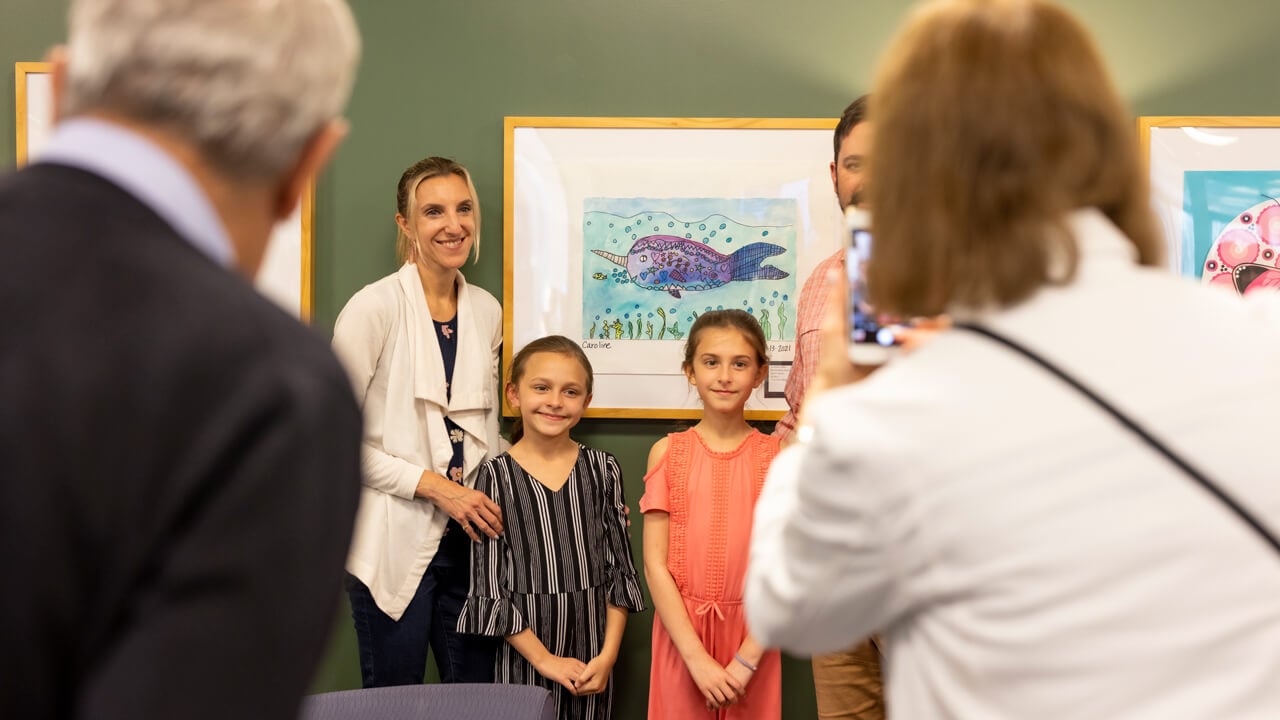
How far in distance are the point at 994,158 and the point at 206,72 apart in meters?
0.62

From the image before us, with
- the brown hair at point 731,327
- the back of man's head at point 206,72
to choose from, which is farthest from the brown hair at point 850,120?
the back of man's head at point 206,72

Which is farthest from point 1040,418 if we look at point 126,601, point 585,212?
point 585,212

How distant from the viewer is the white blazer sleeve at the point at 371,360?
2691 millimetres

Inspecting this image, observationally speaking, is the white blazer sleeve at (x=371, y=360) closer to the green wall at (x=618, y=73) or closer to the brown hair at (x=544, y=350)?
the brown hair at (x=544, y=350)

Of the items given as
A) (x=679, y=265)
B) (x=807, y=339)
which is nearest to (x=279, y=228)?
(x=679, y=265)

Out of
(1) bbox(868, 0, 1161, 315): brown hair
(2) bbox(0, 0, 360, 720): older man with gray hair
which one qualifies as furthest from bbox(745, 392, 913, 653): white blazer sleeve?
(2) bbox(0, 0, 360, 720): older man with gray hair

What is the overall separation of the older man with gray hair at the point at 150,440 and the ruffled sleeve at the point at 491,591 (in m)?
1.89

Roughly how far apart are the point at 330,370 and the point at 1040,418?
0.55m

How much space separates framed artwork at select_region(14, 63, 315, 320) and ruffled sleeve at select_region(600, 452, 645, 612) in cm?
111

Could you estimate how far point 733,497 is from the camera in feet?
8.45

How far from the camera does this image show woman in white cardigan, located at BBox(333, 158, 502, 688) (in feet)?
8.87

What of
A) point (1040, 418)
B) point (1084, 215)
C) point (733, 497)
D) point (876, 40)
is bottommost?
point (733, 497)

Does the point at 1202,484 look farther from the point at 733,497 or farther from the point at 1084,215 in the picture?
the point at 733,497

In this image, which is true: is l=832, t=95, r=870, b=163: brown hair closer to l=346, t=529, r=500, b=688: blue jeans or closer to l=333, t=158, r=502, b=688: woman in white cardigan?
l=333, t=158, r=502, b=688: woman in white cardigan
